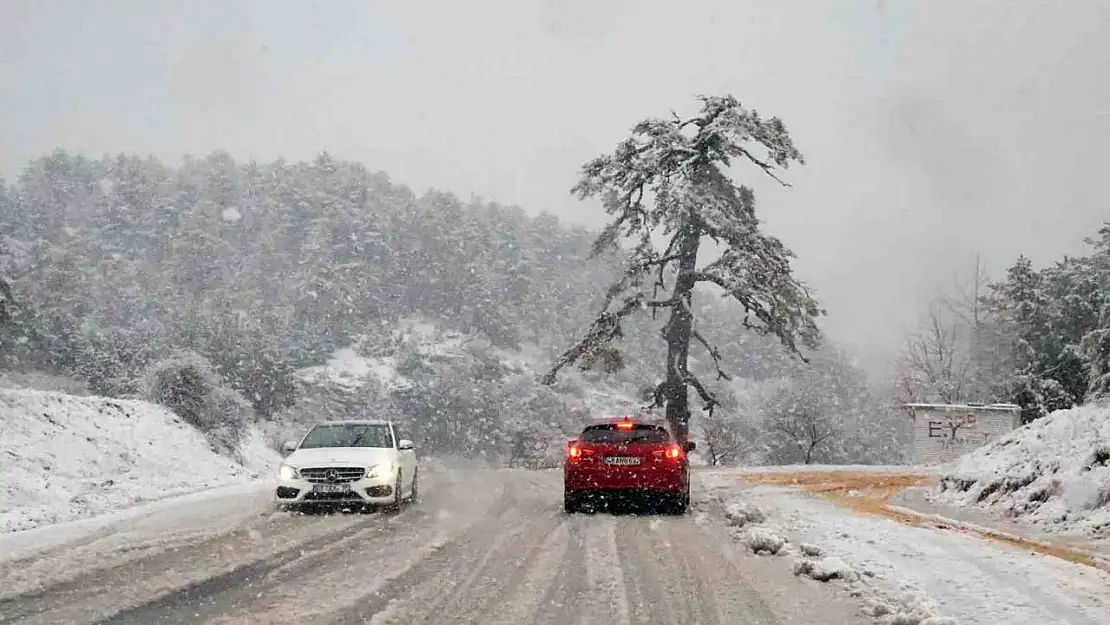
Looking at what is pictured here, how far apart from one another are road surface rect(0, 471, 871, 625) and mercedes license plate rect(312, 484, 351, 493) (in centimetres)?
59

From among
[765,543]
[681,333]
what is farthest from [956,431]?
[765,543]

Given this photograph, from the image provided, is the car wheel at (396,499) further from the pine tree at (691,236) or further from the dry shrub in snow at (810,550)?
the pine tree at (691,236)

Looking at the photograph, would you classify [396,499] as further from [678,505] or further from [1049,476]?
[1049,476]

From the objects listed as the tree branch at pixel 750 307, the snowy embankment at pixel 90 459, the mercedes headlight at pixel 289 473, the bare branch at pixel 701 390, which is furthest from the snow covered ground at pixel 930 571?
the bare branch at pixel 701 390

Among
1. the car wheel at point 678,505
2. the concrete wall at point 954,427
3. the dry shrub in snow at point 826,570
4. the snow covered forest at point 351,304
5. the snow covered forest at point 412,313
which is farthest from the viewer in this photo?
the snow covered forest at point 351,304

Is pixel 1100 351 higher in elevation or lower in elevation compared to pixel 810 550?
higher

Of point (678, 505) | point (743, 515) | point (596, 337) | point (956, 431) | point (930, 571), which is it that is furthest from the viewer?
point (956, 431)

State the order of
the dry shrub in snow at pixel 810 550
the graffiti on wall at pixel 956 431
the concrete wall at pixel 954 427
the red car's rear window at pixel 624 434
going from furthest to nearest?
the graffiti on wall at pixel 956 431 → the concrete wall at pixel 954 427 → the red car's rear window at pixel 624 434 → the dry shrub in snow at pixel 810 550

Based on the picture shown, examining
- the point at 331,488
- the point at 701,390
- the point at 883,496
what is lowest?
the point at 883,496

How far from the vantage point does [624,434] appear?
1459 centimetres

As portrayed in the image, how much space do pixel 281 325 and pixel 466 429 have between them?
28235 mm

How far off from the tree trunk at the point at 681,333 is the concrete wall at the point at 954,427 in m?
10.1

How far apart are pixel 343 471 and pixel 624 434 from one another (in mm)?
4344

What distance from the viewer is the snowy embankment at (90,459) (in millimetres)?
13336
